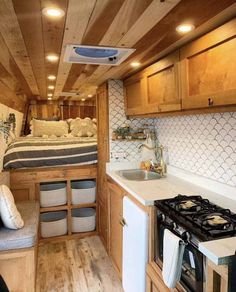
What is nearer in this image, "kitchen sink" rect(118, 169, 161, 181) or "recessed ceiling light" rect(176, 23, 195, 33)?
"recessed ceiling light" rect(176, 23, 195, 33)

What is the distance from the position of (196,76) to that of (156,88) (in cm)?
57

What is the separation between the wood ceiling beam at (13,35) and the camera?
1.16 meters

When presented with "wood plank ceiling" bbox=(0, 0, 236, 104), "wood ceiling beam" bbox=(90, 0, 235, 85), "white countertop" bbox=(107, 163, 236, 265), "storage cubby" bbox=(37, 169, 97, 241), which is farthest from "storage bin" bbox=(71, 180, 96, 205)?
"wood ceiling beam" bbox=(90, 0, 235, 85)

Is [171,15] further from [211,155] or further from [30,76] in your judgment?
[30,76]

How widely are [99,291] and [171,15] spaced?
7.50 feet

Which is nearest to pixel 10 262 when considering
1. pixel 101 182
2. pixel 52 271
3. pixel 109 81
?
pixel 52 271

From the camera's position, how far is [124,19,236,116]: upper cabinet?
1321 millimetres

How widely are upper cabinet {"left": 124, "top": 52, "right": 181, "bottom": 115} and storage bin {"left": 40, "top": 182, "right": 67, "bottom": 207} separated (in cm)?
140

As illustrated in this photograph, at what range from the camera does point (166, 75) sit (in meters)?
1.95

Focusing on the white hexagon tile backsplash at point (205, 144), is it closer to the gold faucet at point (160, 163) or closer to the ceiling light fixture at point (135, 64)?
the gold faucet at point (160, 163)

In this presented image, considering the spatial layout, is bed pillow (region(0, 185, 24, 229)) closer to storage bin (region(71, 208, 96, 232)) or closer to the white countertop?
the white countertop

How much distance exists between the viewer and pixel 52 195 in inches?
129

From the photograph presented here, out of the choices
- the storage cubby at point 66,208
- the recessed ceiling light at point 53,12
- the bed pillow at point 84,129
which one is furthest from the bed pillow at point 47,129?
the recessed ceiling light at point 53,12

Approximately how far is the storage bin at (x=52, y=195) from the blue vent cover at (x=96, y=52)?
6.44 ft
